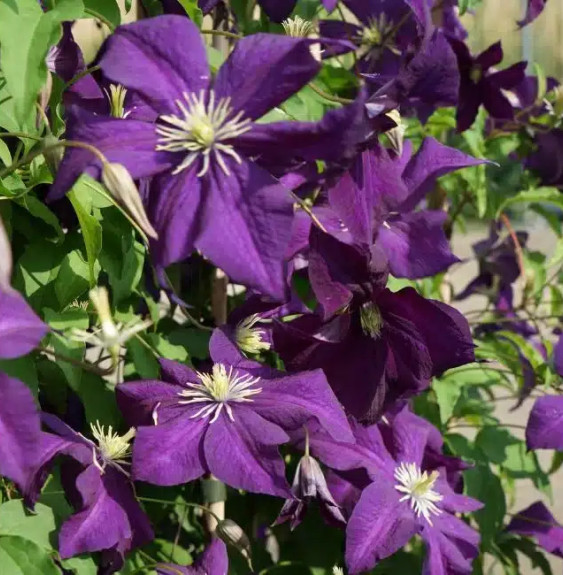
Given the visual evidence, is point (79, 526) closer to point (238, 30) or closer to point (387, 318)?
point (387, 318)

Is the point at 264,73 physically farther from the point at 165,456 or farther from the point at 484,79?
the point at 484,79

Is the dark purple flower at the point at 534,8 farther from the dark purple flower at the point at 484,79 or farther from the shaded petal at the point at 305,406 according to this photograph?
the shaded petal at the point at 305,406

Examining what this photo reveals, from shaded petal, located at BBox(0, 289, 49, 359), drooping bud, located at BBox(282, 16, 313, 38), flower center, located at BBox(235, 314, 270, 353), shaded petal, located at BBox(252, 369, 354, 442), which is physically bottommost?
shaded petal, located at BBox(252, 369, 354, 442)

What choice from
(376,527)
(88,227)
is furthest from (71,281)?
(376,527)

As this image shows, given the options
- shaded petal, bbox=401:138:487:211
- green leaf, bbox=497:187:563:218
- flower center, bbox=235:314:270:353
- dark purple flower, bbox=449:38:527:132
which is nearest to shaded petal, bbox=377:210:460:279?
shaded petal, bbox=401:138:487:211

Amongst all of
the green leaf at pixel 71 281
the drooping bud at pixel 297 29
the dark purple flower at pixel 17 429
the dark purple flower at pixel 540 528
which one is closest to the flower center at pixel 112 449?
the green leaf at pixel 71 281

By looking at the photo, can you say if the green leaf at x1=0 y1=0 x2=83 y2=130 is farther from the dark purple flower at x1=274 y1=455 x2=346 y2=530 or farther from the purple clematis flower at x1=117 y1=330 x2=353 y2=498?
the dark purple flower at x1=274 y1=455 x2=346 y2=530
